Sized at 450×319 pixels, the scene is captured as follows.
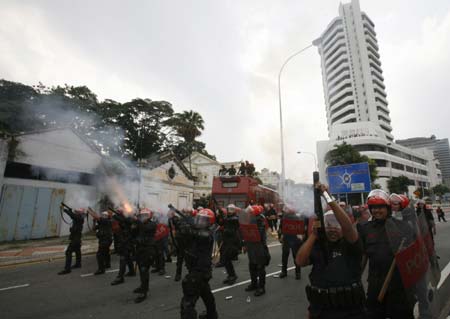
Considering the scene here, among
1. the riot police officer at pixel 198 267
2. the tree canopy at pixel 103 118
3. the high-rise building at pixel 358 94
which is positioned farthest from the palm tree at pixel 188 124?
the high-rise building at pixel 358 94

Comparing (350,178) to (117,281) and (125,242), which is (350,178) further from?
(117,281)

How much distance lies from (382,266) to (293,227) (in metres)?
4.47

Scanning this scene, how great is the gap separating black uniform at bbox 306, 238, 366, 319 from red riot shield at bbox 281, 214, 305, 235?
189 inches

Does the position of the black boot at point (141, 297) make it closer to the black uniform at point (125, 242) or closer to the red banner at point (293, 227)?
the black uniform at point (125, 242)

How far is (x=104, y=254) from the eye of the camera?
811 centimetres

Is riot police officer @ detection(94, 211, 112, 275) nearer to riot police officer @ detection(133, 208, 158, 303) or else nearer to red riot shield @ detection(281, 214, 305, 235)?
riot police officer @ detection(133, 208, 158, 303)

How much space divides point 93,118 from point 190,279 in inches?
1149

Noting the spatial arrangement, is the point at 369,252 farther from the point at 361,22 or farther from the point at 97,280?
the point at 361,22

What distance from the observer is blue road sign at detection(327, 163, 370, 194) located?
18.9 meters

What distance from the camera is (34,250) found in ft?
38.4

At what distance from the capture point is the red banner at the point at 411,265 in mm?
2494

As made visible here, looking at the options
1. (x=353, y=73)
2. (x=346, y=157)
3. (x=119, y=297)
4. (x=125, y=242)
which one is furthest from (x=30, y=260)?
(x=353, y=73)

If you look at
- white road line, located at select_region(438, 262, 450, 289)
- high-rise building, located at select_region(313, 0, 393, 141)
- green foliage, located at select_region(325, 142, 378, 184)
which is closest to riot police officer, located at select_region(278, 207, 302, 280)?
white road line, located at select_region(438, 262, 450, 289)

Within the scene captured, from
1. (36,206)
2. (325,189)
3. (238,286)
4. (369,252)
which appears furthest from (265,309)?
(36,206)
